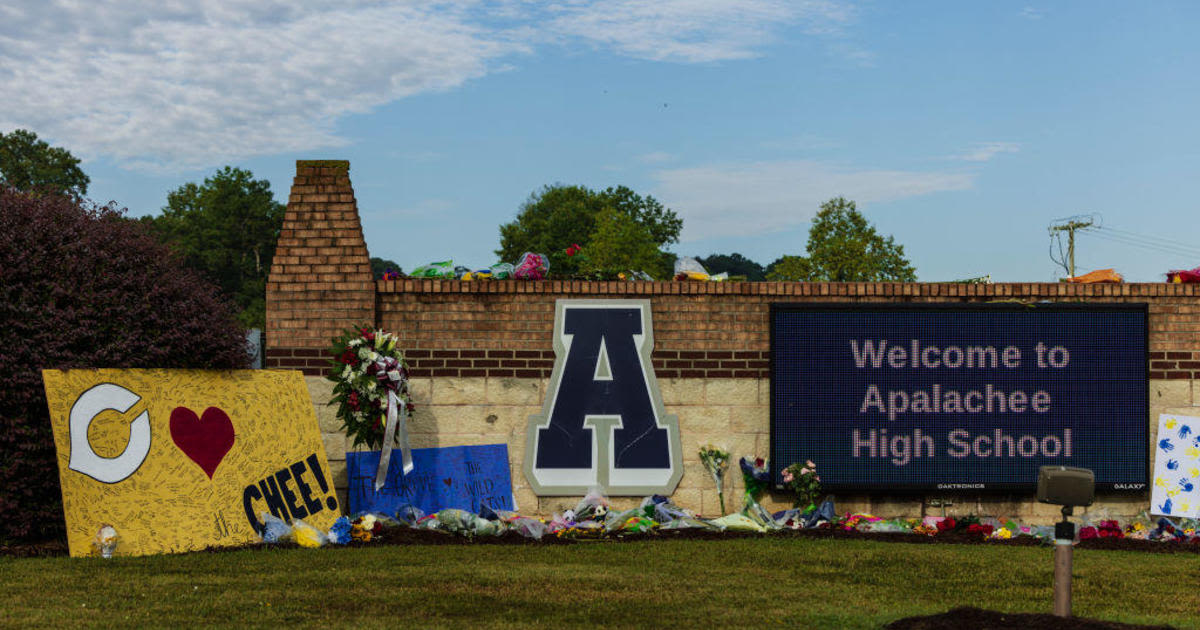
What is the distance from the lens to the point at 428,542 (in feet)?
39.4

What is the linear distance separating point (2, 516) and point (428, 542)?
157 inches

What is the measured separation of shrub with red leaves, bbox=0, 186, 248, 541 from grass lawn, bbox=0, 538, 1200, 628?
0.95 metres

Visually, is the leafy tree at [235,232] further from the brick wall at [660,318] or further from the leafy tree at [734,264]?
the brick wall at [660,318]

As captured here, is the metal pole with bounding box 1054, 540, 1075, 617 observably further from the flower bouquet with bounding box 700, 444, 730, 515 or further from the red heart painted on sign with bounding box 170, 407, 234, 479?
the red heart painted on sign with bounding box 170, 407, 234, 479

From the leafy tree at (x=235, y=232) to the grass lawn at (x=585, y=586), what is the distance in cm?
7101

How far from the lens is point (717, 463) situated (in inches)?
535

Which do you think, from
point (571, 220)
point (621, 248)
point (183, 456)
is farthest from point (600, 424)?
point (571, 220)

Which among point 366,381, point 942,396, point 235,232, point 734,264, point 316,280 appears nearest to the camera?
point 366,381

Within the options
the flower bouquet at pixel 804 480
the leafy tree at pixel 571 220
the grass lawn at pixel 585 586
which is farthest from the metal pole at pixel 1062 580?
the leafy tree at pixel 571 220

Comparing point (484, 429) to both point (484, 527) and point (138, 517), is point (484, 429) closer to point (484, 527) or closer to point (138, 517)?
point (484, 527)

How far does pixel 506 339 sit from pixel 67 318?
4637 mm

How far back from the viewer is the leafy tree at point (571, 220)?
82250 millimetres

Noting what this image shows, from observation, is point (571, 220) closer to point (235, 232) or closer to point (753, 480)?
point (235, 232)

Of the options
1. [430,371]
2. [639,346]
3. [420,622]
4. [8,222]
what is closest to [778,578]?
[420,622]
